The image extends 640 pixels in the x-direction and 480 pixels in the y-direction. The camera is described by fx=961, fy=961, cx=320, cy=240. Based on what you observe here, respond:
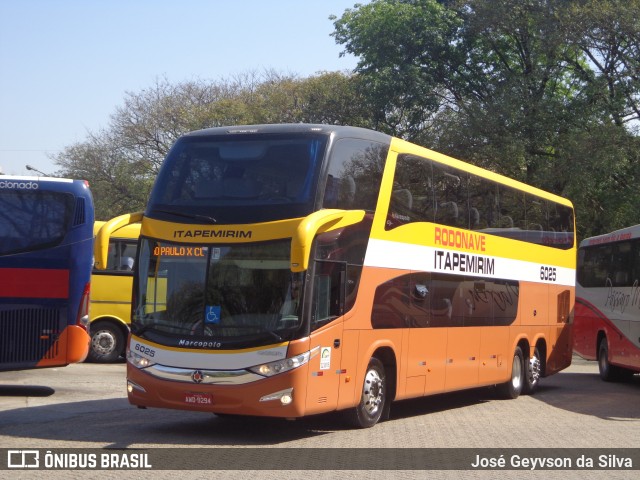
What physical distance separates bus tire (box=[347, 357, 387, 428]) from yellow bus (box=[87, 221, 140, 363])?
10.1 metres

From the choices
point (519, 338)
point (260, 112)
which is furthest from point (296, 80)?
point (519, 338)

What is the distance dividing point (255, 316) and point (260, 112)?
35.7 m

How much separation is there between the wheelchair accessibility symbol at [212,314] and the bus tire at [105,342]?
11373 mm

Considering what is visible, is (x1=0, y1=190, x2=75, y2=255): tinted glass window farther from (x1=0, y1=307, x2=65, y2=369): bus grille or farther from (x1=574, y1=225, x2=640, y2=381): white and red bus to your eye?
(x1=574, y1=225, x2=640, y2=381): white and red bus

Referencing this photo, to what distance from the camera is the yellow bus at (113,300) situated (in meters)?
21.9

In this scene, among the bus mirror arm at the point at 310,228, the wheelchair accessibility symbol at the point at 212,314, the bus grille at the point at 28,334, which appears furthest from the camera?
the bus grille at the point at 28,334

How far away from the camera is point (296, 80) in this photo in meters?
49.1

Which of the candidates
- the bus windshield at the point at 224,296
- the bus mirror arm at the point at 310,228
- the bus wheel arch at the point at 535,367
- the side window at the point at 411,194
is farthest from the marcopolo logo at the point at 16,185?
the bus wheel arch at the point at 535,367

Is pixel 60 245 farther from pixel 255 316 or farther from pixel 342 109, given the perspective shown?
pixel 342 109

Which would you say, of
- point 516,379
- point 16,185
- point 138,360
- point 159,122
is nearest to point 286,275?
point 138,360

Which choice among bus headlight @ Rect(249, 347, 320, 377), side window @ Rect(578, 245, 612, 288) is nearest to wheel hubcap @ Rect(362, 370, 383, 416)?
bus headlight @ Rect(249, 347, 320, 377)

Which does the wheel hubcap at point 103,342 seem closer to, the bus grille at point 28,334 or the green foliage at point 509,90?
the bus grille at point 28,334

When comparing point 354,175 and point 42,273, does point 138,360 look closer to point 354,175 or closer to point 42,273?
point 354,175

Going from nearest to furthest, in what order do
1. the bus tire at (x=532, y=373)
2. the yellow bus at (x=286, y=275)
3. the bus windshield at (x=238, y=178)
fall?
the yellow bus at (x=286, y=275)
the bus windshield at (x=238, y=178)
the bus tire at (x=532, y=373)
